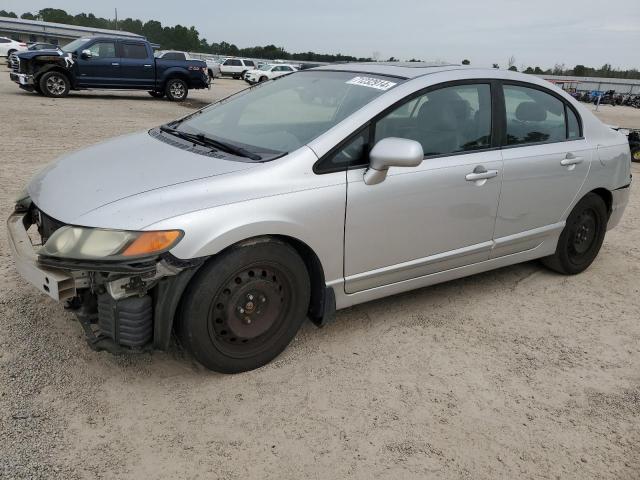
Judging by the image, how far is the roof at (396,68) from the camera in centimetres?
350

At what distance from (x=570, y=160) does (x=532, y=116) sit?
0.44 meters

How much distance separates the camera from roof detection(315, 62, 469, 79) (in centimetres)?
350

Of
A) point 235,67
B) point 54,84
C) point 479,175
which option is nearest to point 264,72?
point 235,67

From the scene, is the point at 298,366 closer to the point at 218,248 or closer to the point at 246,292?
the point at 246,292

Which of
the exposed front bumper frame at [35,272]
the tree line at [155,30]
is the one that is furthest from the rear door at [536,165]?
the tree line at [155,30]

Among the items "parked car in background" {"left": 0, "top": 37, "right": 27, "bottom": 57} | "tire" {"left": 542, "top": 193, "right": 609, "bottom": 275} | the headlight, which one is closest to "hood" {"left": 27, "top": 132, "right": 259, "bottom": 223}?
the headlight

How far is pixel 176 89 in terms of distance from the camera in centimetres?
1802

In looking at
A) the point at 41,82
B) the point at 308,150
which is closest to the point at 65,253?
the point at 308,150

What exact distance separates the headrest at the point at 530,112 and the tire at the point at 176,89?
15681 millimetres

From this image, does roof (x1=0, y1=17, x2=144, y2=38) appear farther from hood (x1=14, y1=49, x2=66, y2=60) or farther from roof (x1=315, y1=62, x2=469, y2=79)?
roof (x1=315, y1=62, x2=469, y2=79)

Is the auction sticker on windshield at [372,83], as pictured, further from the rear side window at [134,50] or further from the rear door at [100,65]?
the rear side window at [134,50]

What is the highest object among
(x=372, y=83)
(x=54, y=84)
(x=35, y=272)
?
(x=372, y=83)

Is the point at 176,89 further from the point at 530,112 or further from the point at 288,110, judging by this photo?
Result: the point at 530,112

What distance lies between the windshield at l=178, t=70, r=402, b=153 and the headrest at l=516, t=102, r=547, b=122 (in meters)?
1.07
